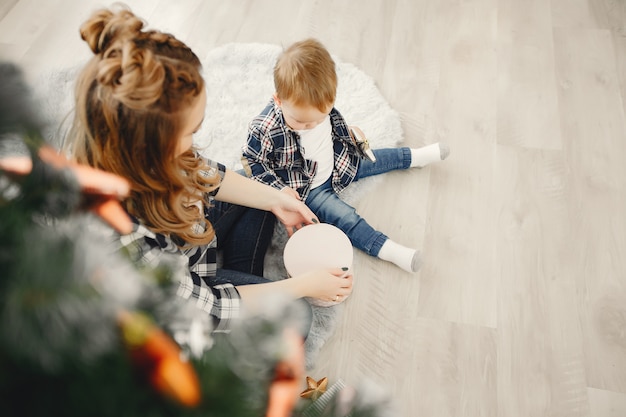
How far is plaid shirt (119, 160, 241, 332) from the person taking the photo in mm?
708

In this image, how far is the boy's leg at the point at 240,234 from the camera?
1139mm

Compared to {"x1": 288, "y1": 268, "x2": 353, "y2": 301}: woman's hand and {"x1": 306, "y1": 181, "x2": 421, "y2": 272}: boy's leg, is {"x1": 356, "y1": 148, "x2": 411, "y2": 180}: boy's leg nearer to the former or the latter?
{"x1": 306, "y1": 181, "x2": 421, "y2": 272}: boy's leg

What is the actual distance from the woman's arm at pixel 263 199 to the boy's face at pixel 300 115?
16cm

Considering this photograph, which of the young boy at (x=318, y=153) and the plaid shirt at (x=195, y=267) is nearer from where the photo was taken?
the plaid shirt at (x=195, y=267)

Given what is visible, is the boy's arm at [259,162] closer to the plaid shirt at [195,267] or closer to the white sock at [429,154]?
the plaid shirt at [195,267]

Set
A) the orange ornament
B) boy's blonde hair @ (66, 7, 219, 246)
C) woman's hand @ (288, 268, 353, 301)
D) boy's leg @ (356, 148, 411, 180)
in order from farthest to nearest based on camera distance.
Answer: boy's leg @ (356, 148, 411, 180) → woman's hand @ (288, 268, 353, 301) → boy's blonde hair @ (66, 7, 219, 246) → the orange ornament

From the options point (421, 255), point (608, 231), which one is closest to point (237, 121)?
point (421, 255)

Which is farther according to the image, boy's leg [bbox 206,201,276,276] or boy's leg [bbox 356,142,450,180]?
boy's leg [bbox 356,142,450,180]

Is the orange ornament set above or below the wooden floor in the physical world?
above

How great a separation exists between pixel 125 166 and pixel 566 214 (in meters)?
1.13

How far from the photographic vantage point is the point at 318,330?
3.77 ft

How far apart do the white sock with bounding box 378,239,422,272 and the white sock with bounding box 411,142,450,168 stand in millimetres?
273

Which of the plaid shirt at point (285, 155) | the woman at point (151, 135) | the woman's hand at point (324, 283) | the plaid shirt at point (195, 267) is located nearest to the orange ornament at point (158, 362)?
the woman at point (151, 135)

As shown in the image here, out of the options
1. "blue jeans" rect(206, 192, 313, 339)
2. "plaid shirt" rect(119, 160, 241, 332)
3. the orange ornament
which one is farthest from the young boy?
the orange ornament
